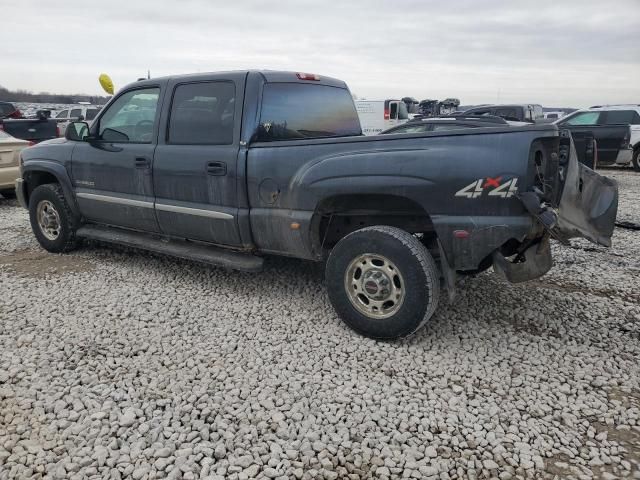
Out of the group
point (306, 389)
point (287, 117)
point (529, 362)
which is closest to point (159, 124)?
point (287, 117)

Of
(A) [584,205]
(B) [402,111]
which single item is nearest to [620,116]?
(B) [402,111]

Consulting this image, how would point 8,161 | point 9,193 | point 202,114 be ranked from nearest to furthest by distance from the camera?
point 202,114
point 8,161
point 9,193

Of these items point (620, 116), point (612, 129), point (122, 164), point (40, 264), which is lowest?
point (40, 264)

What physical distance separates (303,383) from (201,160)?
211 cm

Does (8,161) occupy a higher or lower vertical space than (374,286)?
higher

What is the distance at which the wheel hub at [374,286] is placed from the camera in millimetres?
3441

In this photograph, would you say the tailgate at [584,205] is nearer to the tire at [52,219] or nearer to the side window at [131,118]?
the side window at [131,118]

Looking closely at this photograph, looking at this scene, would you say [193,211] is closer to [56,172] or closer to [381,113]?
[56,172]

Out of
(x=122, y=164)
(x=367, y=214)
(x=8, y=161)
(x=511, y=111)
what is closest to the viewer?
(x=367, y=214)

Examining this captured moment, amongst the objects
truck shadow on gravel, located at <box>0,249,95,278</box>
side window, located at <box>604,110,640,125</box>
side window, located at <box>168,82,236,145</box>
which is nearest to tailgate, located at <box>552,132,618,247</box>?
side window, located at <box>168,82,236,145</box>

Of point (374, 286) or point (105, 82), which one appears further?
point (105, 82)

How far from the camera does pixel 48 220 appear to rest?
18.7 ft

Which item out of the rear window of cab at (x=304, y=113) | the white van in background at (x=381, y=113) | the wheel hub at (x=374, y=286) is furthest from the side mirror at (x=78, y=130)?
the white van in background at (x=381, y=113)

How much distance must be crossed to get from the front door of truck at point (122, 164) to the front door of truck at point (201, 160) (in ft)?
0.59
